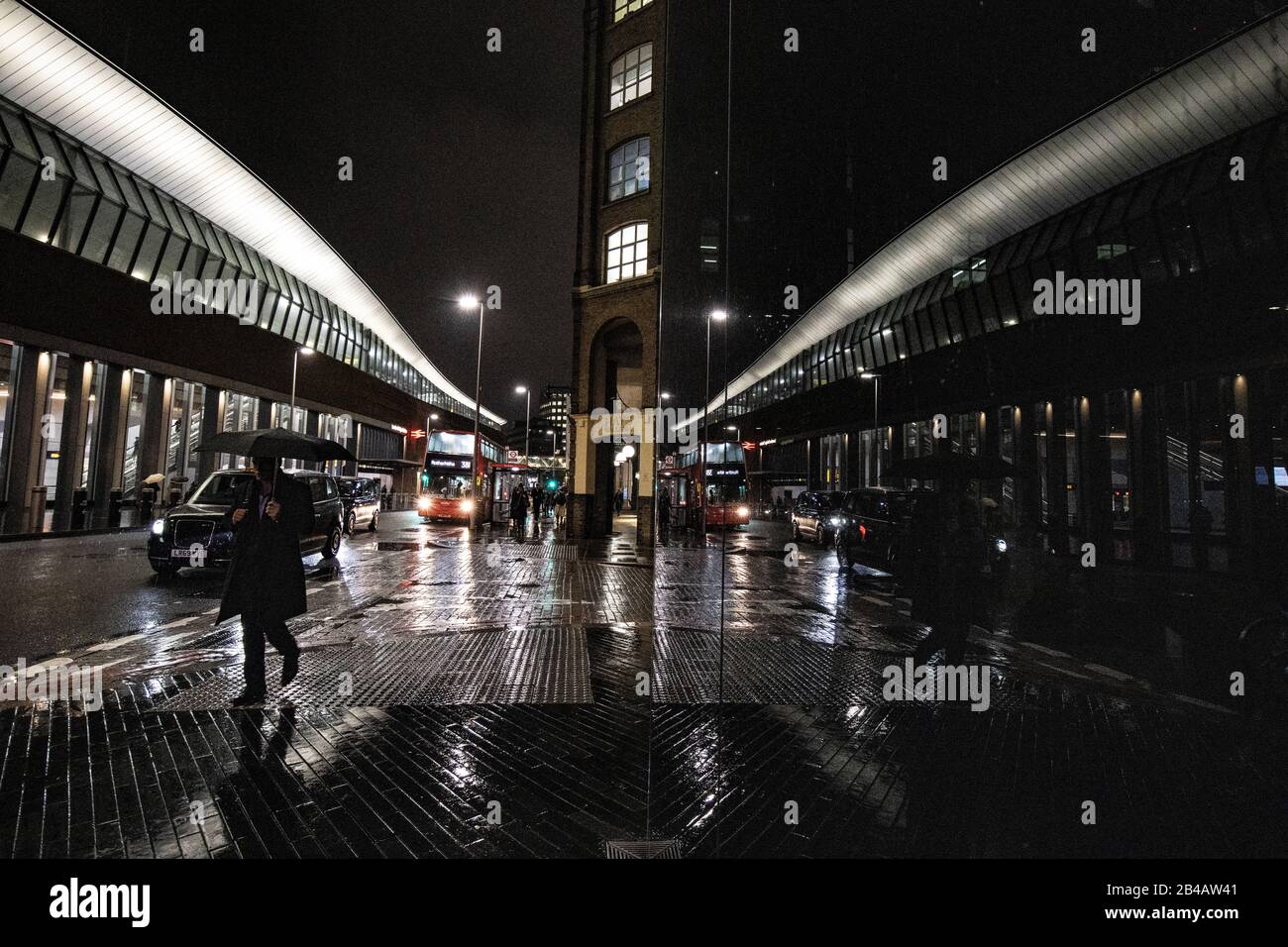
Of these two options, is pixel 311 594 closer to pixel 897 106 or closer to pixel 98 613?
pixel 98 613

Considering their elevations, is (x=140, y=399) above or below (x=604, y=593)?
above

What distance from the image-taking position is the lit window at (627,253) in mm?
22000

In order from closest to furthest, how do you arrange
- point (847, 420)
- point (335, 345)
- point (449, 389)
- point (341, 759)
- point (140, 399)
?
point (341, 759) < point (847, 420) < point (140, 399) < point (335, 345) < point (449, 389)

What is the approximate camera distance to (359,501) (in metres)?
23.8

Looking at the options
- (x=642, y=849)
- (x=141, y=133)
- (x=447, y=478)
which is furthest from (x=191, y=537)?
(x=141, y=133)

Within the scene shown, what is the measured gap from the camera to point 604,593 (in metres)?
10.5

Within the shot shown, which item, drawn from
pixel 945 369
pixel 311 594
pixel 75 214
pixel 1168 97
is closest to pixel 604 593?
pixel 311 594

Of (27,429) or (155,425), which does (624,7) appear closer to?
(155,425)

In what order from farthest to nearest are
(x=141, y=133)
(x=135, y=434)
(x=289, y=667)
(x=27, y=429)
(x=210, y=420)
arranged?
(x=210, y=420)
(x=135, y=434)
(x=141, y=133)
(x=27, y=429)
(x=289, y=667)

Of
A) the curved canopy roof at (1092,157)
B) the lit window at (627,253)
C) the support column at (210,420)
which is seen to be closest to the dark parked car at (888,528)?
the curved canopy roof at (1092,157)

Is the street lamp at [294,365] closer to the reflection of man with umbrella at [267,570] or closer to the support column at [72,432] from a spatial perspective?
the support column at [72,432]

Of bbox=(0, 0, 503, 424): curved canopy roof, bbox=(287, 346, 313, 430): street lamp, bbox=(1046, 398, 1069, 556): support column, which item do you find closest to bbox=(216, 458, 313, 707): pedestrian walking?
bbox=(1046, 398, 1069, 556): support column

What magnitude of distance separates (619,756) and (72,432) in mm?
27743
